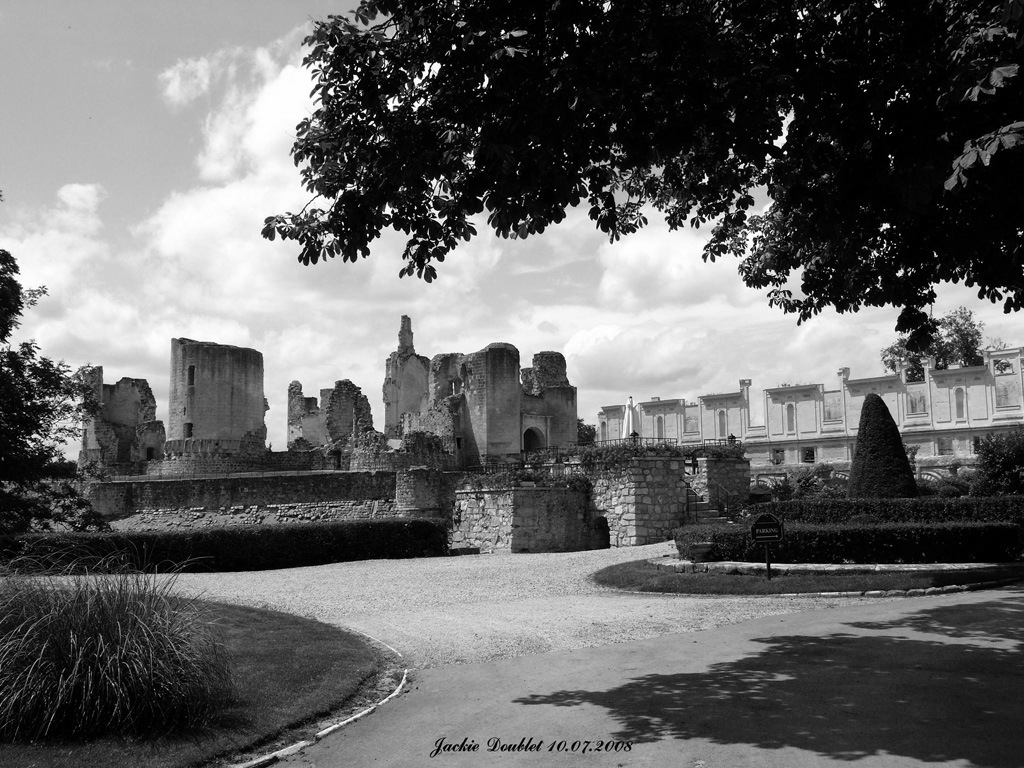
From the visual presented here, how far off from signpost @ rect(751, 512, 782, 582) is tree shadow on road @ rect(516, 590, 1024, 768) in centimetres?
484

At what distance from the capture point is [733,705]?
286 inches

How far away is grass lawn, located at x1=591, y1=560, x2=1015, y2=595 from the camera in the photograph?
14.3 meters

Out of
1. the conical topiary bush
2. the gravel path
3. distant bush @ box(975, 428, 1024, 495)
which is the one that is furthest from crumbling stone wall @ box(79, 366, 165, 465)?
distant bush @ box(975, 428, 1024, 495)

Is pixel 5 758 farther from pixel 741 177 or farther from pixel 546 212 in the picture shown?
pixel 741 177

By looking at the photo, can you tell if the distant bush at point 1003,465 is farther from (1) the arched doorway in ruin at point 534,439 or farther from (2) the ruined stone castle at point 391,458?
(1) the arched doorway in ruin at point 534,439

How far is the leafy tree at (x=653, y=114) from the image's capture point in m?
7.10

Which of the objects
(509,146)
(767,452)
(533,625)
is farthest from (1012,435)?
(767,452)

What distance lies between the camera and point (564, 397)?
43000 millimetres

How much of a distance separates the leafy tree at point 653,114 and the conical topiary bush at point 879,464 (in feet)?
42.8

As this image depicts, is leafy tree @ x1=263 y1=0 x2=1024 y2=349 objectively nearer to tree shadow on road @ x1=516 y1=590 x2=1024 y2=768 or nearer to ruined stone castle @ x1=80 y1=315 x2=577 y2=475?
tree shadow on road @ x1=516 y1=590 x2=1024 y2=768

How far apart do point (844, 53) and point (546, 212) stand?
11.5 feet

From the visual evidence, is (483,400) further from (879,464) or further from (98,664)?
(98,664)
